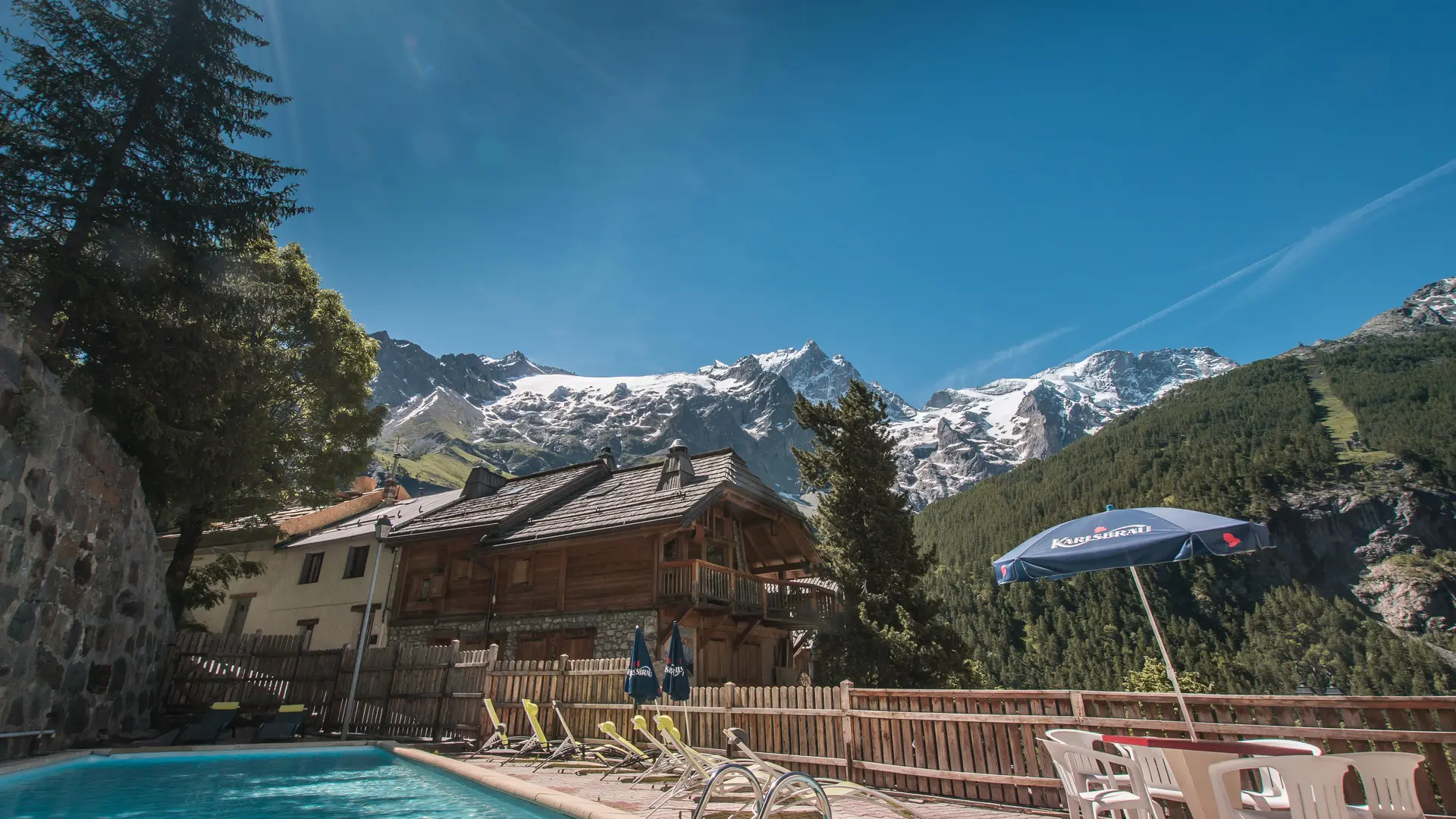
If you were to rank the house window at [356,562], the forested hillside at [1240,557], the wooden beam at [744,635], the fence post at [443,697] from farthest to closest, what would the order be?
the forested hillside at [1240,557] → the house window at [356,562] → the wooden beam at [744,635] → the fence post at [443,697]

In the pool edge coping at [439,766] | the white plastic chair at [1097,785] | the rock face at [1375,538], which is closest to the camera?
the white plastic chair at [1097,785]

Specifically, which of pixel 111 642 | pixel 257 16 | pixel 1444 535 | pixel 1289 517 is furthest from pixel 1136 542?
pixel 1444 535

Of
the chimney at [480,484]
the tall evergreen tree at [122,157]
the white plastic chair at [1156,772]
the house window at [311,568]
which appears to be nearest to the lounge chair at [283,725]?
the tall evergreen tree at [122,157]

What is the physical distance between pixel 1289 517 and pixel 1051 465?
102ft

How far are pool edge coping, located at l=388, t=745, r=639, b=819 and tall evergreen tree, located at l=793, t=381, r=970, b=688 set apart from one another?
32.4 ft

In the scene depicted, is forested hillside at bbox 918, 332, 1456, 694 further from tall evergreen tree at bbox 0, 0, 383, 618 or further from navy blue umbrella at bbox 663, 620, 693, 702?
tall evergreen tree at bbox 0, 0, 383, 618

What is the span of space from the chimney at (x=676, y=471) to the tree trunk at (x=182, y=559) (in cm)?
1201

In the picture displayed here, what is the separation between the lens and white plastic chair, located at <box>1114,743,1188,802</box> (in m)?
4.46

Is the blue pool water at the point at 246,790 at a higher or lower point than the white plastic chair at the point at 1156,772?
lower

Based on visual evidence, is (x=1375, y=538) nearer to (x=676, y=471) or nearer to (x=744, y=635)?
(x=744, y=635)

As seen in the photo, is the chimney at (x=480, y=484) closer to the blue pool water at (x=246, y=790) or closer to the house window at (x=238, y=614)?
the house window at (x=238, y=614)

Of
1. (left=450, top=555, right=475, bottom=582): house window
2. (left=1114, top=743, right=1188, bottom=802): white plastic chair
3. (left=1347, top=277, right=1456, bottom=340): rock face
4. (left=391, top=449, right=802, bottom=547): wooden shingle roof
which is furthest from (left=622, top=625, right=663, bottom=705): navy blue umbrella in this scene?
(left=1347, top=277, right=1456, bottom=340): rock face

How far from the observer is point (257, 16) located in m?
13.8

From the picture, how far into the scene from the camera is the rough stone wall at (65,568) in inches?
388
